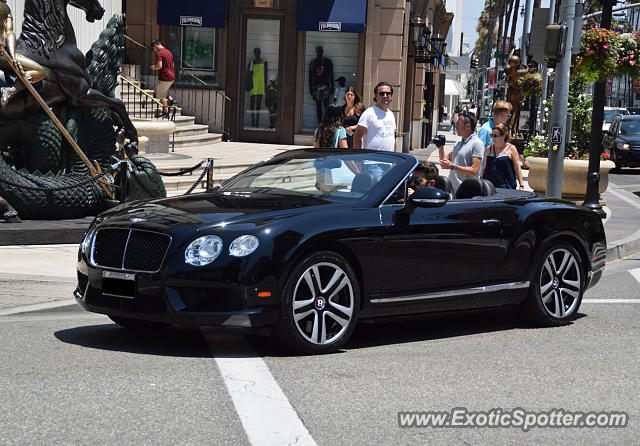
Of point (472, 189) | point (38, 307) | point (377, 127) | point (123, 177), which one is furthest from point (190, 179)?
point (472, 189)

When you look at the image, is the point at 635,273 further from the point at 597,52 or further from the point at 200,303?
the point at 200,303

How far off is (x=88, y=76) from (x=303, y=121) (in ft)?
56.9

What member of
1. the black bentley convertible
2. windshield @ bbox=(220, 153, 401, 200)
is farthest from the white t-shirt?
windshield @ bbox=(220, 153, 401, 200)

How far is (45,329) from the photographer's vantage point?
308 inches

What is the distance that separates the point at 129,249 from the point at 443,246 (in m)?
2.31

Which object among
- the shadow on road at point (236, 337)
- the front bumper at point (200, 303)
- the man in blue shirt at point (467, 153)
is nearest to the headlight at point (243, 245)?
the front bumper at point (200, 303)

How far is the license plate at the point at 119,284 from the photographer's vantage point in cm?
689

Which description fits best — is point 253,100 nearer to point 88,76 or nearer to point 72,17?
point 72,17

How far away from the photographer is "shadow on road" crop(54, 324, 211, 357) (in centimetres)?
711

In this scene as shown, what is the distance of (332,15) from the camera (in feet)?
96.4

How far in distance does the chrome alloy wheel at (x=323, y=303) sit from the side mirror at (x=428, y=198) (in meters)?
0.90

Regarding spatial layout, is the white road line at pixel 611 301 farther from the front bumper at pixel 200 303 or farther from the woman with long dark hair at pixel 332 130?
Result: the front bumper at pixel 200 303

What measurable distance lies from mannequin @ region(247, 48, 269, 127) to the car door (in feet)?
74.0

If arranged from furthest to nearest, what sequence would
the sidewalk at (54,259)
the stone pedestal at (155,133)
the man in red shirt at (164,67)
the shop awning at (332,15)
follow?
the shop awning at (332,15)
the man in red shirt at (164,67)
the stone pedestal at (155,133)
the sidewalk at (54,259)
